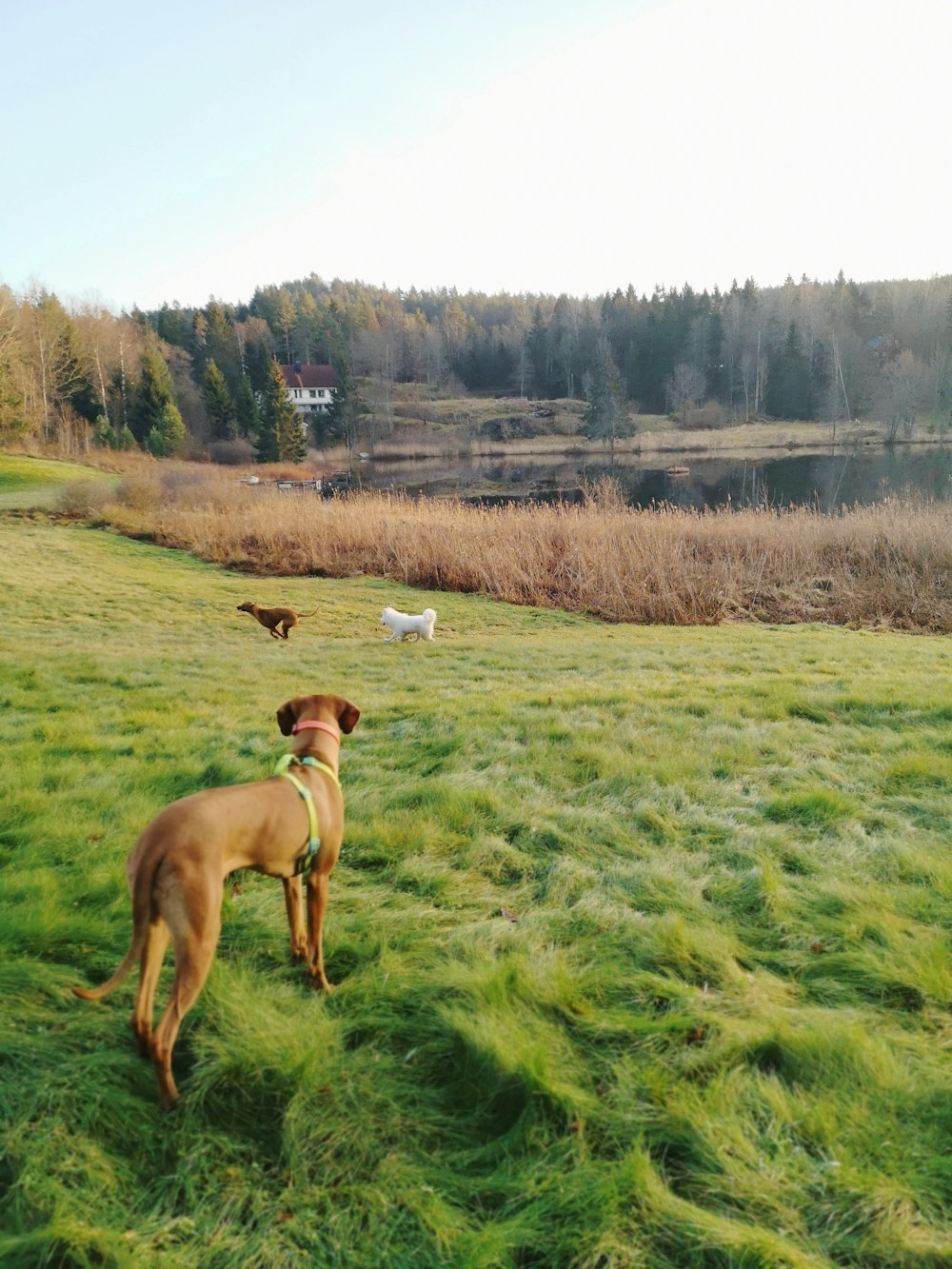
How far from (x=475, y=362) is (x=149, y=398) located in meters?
50.6

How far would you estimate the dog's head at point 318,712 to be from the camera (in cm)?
258

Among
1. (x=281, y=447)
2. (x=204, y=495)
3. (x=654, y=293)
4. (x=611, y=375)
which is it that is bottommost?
(x=204, y=495)

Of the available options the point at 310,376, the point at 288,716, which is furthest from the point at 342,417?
the point at 288,716

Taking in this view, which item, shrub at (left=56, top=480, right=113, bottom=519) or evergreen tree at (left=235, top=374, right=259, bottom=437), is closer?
shrub at (left=56, top=480, right=113, bottom=519)

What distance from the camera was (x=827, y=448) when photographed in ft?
169

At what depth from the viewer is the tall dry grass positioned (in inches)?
542

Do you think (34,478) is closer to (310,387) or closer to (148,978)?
(148,978)

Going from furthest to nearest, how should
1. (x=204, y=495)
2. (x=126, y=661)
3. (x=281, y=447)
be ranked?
(x=281, y=447)
(x=204, y=495)
(x=126, y=661)

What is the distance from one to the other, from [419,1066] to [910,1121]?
1.19m

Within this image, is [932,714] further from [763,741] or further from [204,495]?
[204,495]

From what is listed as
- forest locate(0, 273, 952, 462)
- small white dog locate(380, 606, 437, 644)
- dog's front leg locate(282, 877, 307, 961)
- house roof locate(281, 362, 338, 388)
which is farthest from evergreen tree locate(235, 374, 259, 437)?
dog's front leg locate(282, 877, 307, 961)

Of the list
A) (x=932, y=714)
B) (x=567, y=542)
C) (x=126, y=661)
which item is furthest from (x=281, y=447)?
(x=932, y=714)

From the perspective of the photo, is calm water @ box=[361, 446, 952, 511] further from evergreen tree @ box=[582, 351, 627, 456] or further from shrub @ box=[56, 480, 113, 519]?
shrub @ box=[56, 480, 113, 519]

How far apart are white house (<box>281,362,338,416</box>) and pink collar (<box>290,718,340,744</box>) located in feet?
234
